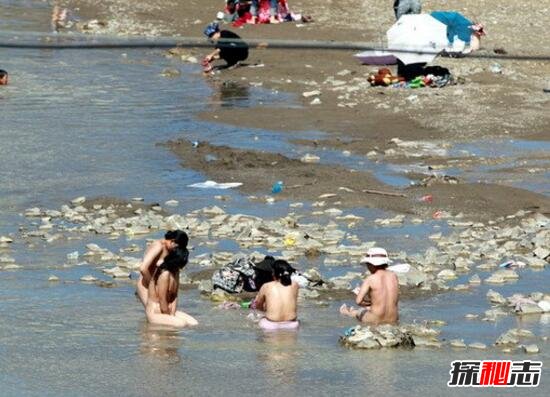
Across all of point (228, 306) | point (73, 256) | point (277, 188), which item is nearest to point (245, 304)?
point (228, 306)

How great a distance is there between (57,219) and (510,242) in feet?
17.6

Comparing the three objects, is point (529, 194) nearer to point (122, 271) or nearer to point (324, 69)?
point (122, 271)

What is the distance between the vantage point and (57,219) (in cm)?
1695

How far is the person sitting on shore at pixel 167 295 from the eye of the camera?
39.9 feet

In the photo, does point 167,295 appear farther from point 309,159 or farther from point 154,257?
point 309,159

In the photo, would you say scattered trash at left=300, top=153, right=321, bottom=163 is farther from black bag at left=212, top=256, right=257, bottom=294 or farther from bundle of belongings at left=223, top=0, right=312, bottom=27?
bundle of belongings at left=223, top=0, right=312, bottom=27

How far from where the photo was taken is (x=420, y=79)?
24156 millimetres

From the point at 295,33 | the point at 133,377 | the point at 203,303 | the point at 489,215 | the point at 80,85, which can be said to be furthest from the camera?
the point at 295,33

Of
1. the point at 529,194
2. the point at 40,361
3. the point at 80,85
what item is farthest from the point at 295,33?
the point at 40,361

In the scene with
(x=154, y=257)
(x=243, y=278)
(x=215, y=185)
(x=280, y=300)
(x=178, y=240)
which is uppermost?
(x=178, y=240)

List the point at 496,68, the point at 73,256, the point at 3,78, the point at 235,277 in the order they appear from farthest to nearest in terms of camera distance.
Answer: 1. the point at 3,78
2. the point at 496,68
3. the point at 73,256
4. the point at 235,277

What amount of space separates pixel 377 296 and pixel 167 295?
5.83ft

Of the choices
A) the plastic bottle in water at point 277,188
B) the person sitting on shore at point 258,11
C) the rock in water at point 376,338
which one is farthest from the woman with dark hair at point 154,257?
the person sitting on shore at point 258,11

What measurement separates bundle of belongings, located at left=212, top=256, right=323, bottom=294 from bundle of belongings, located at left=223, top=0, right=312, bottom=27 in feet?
58.4
